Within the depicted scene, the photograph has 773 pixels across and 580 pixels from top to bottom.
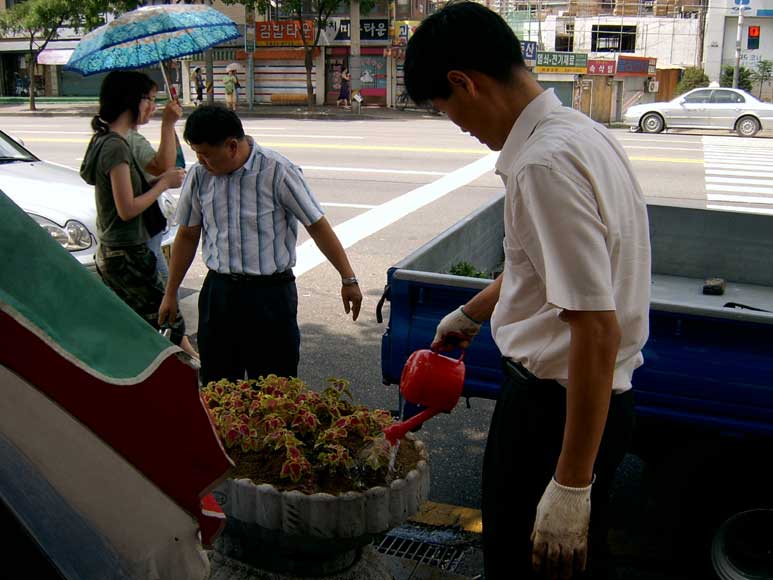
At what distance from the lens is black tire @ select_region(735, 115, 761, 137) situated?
73.7 ft

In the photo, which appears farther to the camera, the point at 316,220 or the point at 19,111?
the point at 19,111

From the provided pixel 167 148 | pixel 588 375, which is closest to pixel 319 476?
pixel 588 375

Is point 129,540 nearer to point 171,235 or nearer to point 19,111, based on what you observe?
point 171,235

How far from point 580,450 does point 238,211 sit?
2.27 metres

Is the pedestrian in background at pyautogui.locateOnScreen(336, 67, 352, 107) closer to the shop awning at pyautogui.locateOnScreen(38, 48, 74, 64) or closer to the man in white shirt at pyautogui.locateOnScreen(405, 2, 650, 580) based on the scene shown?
the shop awning at pyautogui.locateOnScreen(38, 48, 74, 64)

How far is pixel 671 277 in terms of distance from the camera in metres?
5.25

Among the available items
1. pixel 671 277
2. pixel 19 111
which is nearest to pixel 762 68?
pixel 19 111

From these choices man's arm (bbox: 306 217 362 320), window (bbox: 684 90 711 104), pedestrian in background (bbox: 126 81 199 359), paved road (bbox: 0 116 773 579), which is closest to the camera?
man's arm (bbox: 306 217 362 320)

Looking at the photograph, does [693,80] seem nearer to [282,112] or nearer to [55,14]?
[282,112]

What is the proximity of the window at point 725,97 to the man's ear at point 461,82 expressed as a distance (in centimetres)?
2320

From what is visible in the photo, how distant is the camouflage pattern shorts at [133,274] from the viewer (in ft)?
15.6

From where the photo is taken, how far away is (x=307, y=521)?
2365 mm

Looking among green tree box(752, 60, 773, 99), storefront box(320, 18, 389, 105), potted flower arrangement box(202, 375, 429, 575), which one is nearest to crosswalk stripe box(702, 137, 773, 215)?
potted flower arrangement box(202, 375, 429, 575)

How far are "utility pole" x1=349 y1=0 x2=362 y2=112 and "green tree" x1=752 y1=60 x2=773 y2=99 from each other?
17.2m
